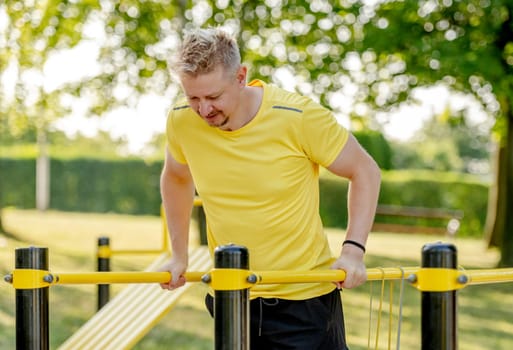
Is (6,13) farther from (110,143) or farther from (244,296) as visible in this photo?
(110,143)

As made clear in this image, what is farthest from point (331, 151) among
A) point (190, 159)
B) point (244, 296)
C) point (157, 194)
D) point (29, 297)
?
point (157, 194)

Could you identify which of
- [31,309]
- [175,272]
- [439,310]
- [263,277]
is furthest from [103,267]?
[439,310]

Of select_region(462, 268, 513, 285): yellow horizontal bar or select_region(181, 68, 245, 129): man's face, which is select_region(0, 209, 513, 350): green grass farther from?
select_region(181, 68, 245, 129): man's face

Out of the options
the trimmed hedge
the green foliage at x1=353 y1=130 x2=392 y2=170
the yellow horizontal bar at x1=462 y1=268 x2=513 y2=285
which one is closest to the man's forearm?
the yellow horizontal bar at x1=462 y1=268 x2=513 y2=285

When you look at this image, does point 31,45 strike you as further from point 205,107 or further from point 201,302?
point 205,107

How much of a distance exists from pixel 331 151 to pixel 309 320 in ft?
1.97

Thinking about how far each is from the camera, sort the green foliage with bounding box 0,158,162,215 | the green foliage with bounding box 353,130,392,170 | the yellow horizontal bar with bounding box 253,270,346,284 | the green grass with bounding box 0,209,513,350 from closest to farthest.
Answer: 1. the yellow horizontal bar with bounding box 253,270,346,284
2. the green grass with bounding box 0,209,513,350
3. the green foliage with bounding box 353,130,392,170
4. the green foliage with bounding box 0,158,162,215

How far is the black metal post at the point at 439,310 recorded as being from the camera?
2648mm

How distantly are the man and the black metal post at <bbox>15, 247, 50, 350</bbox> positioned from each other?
0.70 metres

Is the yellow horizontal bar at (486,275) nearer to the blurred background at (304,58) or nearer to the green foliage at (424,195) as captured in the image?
the blurred background at (304,58)

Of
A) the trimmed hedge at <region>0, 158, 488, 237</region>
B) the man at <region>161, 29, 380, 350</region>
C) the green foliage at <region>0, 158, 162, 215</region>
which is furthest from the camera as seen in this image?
the green foliage at <region>0, 158, 162, 215</region>

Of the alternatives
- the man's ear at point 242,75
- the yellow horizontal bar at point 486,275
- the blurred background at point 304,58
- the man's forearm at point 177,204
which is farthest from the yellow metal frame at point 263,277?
the blurred background at point 304,58

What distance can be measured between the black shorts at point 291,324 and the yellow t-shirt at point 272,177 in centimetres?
4

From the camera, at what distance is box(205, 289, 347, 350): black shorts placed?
131 inches
